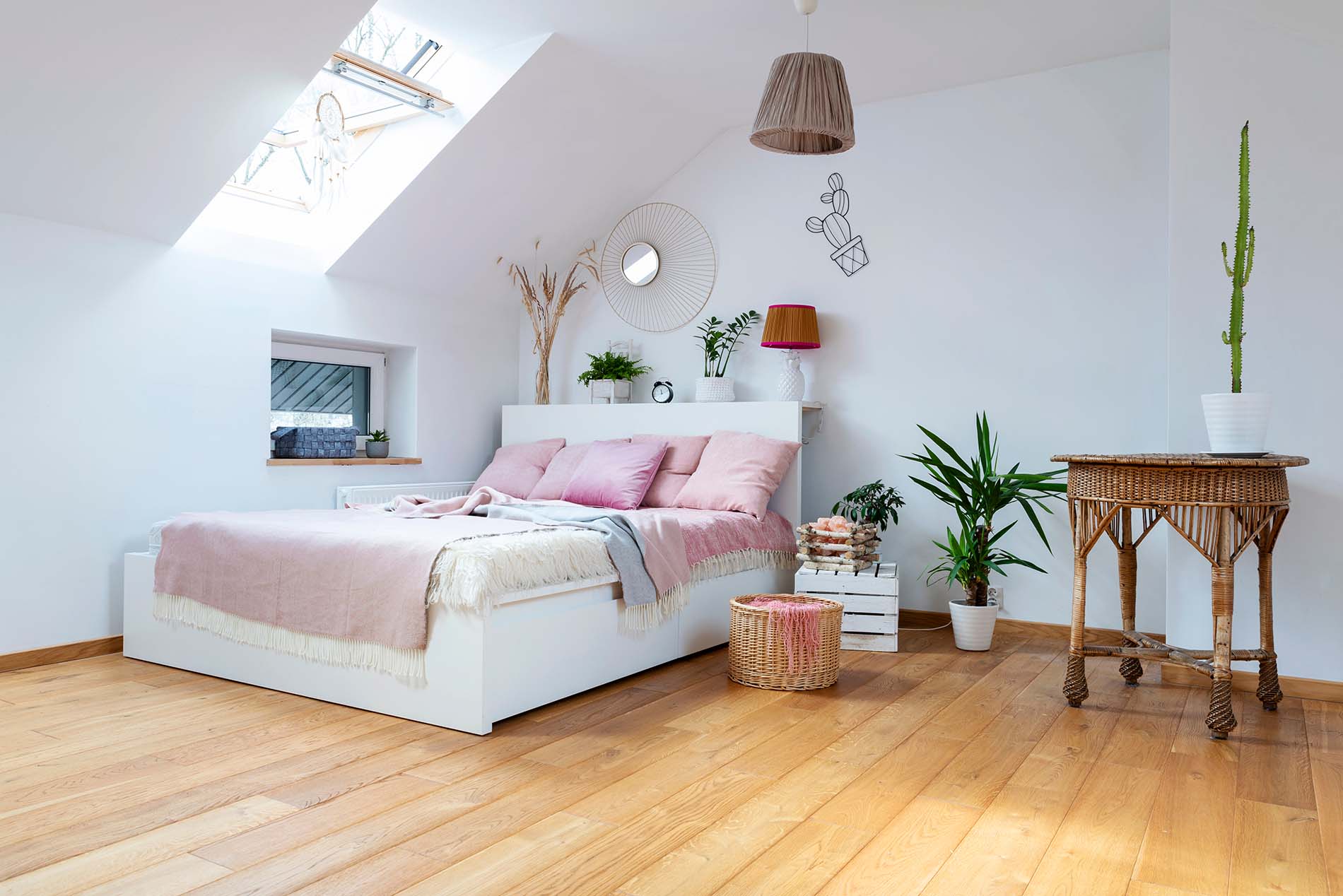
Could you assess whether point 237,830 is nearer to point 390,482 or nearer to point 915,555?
point 390,482

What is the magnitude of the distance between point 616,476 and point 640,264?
4.87 feet

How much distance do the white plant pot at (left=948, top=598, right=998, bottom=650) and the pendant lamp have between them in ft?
6.43

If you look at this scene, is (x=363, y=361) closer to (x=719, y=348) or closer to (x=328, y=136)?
(x=328, y=136)

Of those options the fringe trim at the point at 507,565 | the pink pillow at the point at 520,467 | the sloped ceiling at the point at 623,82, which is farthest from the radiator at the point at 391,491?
A: the fringe trim at the point at 507,565

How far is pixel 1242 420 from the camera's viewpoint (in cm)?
286

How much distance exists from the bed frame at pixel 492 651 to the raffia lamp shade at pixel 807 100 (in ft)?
5.21

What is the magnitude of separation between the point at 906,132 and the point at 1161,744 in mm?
3018

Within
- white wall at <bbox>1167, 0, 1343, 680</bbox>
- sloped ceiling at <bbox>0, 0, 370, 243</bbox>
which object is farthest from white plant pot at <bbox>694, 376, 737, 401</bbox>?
sloped ceiling at <bbox>0, 0, 370, 243</bbox>

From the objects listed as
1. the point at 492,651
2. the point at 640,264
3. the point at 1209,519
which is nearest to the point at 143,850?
the point at 492,651

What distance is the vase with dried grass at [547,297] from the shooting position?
17.6ft

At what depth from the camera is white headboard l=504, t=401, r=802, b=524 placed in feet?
14.6

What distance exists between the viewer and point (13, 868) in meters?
1.82

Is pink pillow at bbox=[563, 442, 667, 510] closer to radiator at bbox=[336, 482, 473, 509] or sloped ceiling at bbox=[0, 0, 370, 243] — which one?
radiator at bbox=[336, 482, 473, 509]

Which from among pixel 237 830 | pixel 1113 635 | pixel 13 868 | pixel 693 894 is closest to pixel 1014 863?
pixel 693 894
